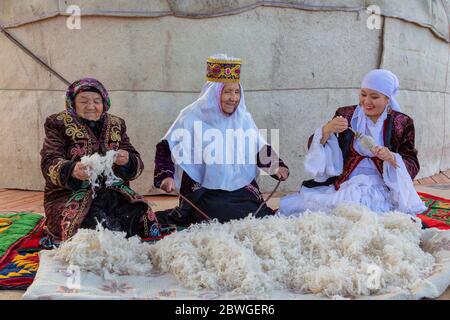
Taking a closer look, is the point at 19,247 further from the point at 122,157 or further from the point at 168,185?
the point at 168,185

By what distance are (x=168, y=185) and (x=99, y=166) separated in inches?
19.2

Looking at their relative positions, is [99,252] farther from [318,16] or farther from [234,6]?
[318,16]

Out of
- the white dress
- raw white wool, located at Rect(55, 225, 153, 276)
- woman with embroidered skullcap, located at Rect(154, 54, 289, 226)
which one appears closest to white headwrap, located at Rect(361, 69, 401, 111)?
the white dress

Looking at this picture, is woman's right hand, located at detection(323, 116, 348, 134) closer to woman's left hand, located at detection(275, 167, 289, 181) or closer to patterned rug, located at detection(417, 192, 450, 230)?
woman's left hand, located at detection(275, 167, 289, 181)

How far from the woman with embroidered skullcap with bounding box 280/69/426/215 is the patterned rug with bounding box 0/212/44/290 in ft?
5.73

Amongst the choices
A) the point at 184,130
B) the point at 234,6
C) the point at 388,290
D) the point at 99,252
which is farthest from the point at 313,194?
the point at 234,6

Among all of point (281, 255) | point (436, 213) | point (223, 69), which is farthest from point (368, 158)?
point (281, 255)

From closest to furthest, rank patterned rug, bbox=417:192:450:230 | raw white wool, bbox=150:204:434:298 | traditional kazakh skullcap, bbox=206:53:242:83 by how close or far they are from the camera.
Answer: raw white wool, bbox=150:204:434:298 → traditional kazakh skullcap, bbox=206:53:242:83 → patterned rug, bbox=417:192:450:230

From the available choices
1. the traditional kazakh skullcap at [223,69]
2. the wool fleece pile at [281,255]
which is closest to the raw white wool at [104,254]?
the wool fleece pile at [281,255]

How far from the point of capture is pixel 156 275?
2.72 m

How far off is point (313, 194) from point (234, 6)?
202 centimetres

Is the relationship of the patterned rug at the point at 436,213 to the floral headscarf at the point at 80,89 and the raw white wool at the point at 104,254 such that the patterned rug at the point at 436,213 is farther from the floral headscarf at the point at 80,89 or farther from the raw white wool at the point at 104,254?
the floral headscarf at the point at 80,89

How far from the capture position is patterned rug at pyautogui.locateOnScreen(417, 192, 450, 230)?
12.3 ft

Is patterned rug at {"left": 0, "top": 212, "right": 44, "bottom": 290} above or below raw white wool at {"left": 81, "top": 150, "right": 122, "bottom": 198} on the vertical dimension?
below
